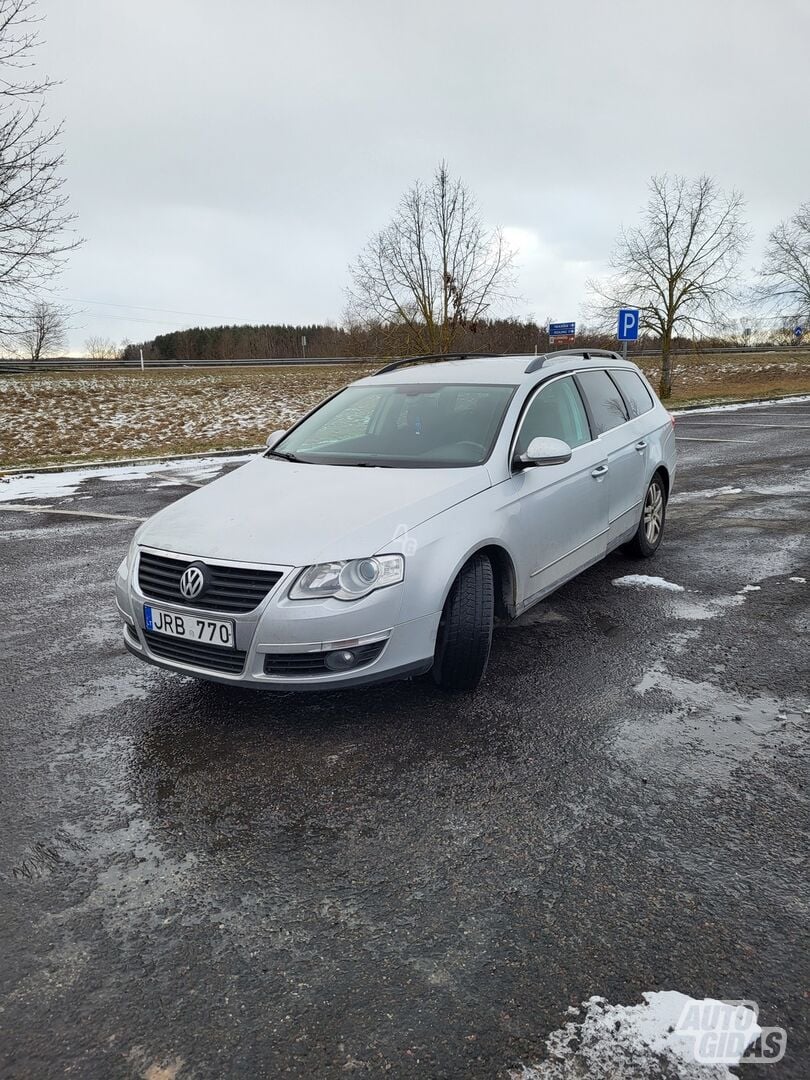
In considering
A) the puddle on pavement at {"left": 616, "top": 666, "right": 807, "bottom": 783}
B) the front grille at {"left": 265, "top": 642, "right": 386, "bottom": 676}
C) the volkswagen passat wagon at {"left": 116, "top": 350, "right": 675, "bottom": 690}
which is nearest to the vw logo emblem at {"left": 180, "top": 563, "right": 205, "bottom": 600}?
the volkswagen passat wagon at {"left": 116, "top": 350, "right": 675, "bottom": 690}

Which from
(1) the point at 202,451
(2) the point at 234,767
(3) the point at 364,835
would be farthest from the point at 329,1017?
(1) the point at 202,451

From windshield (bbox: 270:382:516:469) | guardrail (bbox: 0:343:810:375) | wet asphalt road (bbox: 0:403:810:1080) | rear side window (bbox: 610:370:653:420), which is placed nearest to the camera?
wet asphalt road (bbox: 0:403:810:1080)

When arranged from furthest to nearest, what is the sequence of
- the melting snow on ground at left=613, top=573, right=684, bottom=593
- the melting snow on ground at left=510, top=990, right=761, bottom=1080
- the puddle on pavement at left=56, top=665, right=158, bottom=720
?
1. the melting snow on ground at left=613, top=573, right=684, bottom=593
2. the puddle on pavement at left=56, top=665, right=158, bottom=720
3. the melting snow on ground at left=510, top=990, right=761, bottom=1080

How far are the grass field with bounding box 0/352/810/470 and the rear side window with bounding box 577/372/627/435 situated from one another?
1052cm

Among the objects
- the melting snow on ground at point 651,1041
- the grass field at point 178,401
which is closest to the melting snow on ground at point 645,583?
the melting snow on ground at point 651,1041

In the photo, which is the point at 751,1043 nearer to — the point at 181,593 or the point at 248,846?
the point at 248,846

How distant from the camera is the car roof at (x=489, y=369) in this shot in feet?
15.9

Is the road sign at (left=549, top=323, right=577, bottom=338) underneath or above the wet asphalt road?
above

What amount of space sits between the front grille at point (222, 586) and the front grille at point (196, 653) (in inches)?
6.9

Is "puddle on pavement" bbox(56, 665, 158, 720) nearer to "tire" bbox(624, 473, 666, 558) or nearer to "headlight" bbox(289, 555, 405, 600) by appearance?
"headlight" bbox(289, 555, 405, 600)

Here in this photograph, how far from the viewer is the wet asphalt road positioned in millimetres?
1933

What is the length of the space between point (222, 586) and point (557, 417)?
2.50 m

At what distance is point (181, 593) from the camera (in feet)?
11.0

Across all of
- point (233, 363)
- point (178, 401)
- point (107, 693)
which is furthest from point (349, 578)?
point (233, 363)
